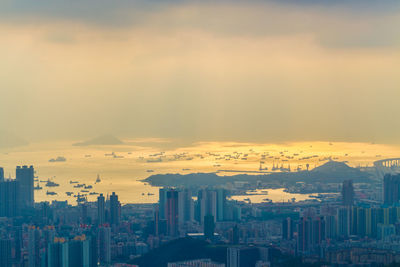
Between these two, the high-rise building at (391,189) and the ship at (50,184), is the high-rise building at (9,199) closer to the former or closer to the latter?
the ship at (50,184)

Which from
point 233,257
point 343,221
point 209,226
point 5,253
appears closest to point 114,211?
point 209,226

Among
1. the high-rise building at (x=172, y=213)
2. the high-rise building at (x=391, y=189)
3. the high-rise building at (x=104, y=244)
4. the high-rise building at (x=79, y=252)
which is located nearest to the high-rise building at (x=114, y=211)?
the high-rise building at (x=172, y=213)

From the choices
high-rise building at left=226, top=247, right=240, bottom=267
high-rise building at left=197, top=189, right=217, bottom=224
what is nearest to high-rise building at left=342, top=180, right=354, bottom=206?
high-rise building at left=197, top=189, right=217, bottom=224

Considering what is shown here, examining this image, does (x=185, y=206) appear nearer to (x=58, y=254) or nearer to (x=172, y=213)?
(x=172, y=213)

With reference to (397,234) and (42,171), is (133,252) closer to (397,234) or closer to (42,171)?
(397,234)

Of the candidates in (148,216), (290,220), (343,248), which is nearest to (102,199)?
(148,216)
